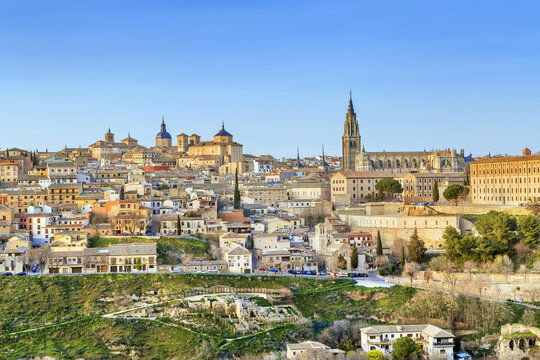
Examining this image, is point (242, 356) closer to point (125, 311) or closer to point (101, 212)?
point (125, 311)

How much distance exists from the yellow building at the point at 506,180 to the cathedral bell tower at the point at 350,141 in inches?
1276

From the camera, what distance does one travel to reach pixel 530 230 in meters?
48.8

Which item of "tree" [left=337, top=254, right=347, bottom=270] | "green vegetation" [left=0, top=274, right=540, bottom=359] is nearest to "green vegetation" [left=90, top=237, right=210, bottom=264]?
"green vegetation" [left=0, top=274, right=540, bottom=359]

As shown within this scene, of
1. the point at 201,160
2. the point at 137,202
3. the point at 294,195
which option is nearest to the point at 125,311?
the point at 137,202

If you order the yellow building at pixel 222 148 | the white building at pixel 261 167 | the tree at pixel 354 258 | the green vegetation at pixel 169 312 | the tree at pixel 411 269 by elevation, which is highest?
the yellow building at pixel 222 148

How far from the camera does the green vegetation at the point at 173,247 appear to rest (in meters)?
49.0

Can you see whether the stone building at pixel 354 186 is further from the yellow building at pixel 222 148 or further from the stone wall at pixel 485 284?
the yellow building at pixel 222 148

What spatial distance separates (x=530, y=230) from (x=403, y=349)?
55.8 ft

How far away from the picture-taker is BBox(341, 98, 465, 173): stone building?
92188 mm

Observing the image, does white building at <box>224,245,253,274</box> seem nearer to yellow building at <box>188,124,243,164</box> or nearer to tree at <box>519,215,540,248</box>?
tree at <box>519,215,540,248</box>

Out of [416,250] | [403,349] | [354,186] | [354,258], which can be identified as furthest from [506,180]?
[403,349]

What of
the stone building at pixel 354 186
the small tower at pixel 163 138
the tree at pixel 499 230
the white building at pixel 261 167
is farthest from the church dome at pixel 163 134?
the tree at pixel 499 230

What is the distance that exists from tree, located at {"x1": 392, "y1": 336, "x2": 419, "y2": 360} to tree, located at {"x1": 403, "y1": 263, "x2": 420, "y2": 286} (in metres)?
10.9

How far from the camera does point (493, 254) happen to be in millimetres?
48500
